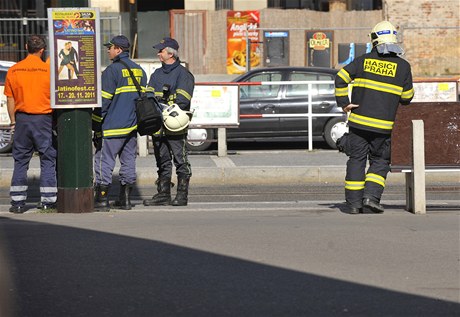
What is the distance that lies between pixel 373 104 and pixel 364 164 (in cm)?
61

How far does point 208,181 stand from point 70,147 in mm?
4889

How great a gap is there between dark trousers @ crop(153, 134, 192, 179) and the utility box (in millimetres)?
17866

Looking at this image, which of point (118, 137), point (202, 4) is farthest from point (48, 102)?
point (202, 4)

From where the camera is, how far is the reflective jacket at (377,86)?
1102 cm

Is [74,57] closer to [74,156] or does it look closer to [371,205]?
[74,156]

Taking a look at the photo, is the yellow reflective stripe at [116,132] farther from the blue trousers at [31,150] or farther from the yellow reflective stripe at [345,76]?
the yellow reflective stripe at [345,76]

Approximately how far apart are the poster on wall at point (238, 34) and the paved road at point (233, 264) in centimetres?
2015

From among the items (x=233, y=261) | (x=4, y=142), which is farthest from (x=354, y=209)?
(x=4, y=142)

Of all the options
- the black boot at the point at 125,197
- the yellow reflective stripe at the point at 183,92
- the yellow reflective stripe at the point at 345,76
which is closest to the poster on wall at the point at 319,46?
the yellow reflective stripe at the point at 183,92

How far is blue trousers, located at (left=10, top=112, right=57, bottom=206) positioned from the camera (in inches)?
465

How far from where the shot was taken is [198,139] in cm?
1950

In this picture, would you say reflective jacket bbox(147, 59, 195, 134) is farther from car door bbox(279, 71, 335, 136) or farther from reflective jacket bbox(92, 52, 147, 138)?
car door bbox(279, 71, 335, 136)

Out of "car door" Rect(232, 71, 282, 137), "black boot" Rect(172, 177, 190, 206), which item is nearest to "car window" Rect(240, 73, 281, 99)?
"car door" Rect(232, 71, 282, 137)

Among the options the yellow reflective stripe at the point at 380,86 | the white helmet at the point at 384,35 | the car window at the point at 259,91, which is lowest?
the car window at the point at 259,91
